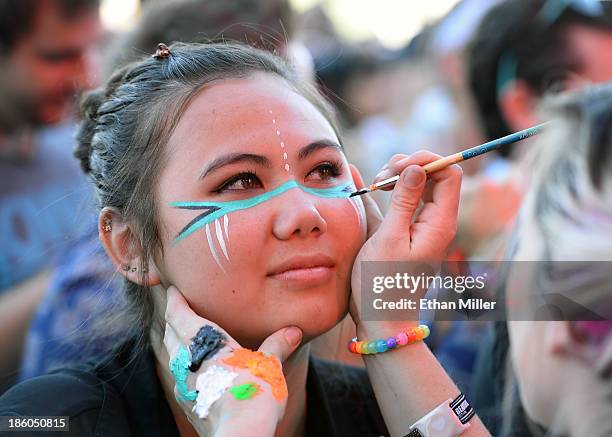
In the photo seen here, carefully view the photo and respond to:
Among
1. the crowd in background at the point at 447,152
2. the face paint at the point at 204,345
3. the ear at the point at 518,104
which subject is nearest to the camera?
the face paint at the point at 204,345

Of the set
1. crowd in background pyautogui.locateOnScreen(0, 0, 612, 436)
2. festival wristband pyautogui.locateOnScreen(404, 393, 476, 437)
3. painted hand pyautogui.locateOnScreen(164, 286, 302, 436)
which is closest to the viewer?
painted hand pyautogui.locateOnScreen(164, 286, 302, 436)

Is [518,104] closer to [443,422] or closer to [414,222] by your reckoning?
[414,222]

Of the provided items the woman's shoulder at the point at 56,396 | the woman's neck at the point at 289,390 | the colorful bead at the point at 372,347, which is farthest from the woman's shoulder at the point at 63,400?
the colorful bead at the point at 372,347

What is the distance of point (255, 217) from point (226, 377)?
38 centimetres

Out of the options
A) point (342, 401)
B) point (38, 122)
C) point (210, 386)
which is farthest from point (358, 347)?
point (38, 122)

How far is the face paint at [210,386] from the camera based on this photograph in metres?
1.63

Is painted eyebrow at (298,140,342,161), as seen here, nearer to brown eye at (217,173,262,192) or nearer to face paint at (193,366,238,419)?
brown eye at (217,173,262,192)

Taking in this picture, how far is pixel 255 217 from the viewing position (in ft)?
5.96

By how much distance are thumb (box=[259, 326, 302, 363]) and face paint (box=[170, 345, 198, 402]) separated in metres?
0.17

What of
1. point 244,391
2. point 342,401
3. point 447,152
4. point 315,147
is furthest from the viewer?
point 447,152

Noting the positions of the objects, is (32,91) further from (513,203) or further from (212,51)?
(513,203)

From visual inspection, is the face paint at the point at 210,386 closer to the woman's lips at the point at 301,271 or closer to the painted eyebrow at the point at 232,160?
the woman's lips at the point at 301,271

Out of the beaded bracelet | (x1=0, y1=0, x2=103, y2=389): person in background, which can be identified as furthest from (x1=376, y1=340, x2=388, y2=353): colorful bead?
(x1=0, y1=0, x2=103, y2=389): person in background

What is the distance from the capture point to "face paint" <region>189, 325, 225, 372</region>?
169 cm
